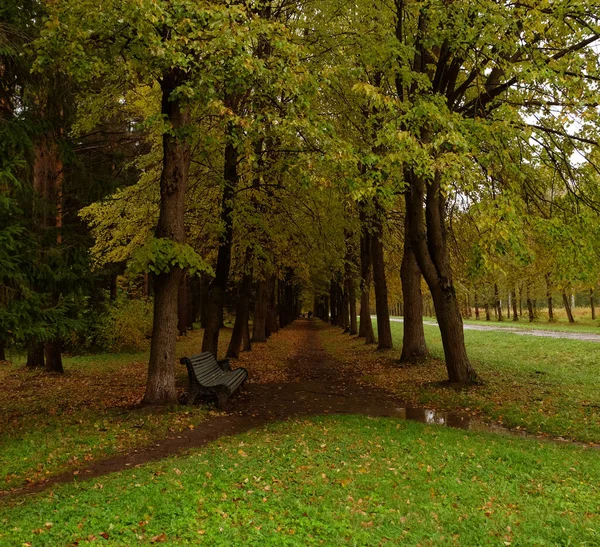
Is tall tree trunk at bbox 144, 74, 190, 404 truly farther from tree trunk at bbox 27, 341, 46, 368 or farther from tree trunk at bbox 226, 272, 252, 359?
tree trunk at bbox 226, 272, 252, 359

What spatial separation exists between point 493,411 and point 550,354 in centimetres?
1053

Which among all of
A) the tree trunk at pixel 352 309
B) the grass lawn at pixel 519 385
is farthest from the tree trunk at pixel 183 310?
the tree trunk at pixel 352 309

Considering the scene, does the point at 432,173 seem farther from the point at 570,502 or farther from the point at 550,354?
the point at 550,354

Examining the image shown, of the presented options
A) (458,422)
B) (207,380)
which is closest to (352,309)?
(207,380)

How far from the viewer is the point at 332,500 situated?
16.1 feet

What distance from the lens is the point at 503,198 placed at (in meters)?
7.59

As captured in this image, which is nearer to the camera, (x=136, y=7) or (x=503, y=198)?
(x=136, y=7)

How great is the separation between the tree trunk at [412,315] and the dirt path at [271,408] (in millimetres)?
2286

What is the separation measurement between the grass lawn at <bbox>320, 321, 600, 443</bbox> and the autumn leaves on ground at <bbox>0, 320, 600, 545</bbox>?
73mm

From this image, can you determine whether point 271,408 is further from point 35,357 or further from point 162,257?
point 35,357

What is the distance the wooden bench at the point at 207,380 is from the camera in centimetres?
911

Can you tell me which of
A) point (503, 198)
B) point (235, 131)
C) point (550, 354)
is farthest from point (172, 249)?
point (550, 354)

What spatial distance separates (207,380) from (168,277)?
230 centimetres

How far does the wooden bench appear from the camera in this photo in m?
9.11
